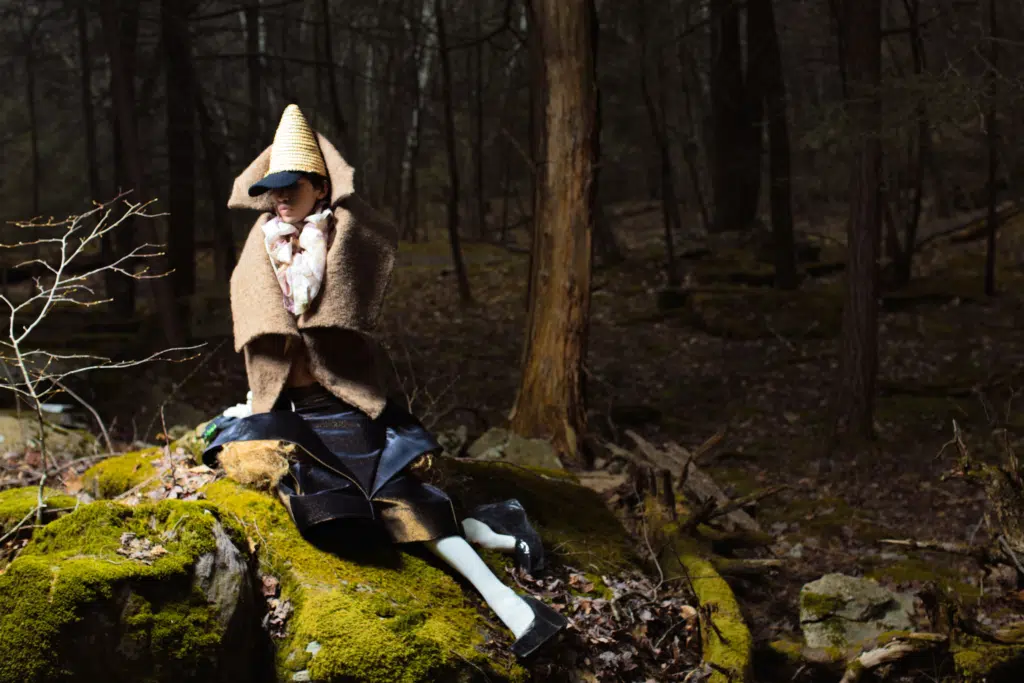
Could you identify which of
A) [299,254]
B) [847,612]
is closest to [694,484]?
[847,612]

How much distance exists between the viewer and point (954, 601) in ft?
18.3

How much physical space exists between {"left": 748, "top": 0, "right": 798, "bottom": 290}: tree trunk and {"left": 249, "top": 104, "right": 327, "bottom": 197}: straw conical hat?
11376 millimetres

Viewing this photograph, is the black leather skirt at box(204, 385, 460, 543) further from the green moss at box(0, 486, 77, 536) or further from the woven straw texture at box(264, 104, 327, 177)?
the woven straw texture at box(264, 104, 327, 177)

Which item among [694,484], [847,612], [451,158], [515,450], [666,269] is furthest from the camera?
[666,269]

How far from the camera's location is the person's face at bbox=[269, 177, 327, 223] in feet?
15.9

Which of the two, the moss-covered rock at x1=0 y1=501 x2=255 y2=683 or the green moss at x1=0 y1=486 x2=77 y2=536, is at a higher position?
the green moss at x1=0 y1=486 x2=77 y2=536

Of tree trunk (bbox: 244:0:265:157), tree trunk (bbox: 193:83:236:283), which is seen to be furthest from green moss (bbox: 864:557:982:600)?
tree trunk (bbox: 193:83:236:283)

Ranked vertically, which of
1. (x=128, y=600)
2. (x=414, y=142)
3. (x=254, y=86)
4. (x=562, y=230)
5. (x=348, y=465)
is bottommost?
(x=128, y=600)

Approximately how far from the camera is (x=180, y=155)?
46.7 feet

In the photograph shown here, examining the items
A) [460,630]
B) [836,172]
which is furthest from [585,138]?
[836,172]

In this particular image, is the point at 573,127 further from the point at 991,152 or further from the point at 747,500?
the point at 991,152

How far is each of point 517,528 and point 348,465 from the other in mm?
1102

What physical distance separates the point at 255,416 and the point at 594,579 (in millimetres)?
2121

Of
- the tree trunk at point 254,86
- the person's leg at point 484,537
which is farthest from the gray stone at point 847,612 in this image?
the tree trunk at point 254,86
